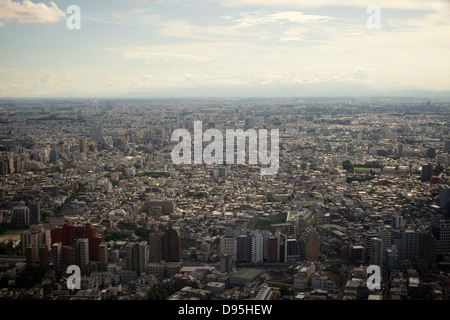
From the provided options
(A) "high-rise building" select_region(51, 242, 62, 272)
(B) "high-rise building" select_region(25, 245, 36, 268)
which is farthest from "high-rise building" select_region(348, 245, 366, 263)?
(B) "high-rise building" select_region(25, 245, 36, 268)

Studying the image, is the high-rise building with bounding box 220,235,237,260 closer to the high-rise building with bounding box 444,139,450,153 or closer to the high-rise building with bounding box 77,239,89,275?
the high-rise building with bounding box 77,239,89,275

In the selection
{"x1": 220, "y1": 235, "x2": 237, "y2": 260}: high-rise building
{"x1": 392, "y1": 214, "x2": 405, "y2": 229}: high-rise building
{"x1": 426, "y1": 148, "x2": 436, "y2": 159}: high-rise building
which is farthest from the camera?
{"x1": 426, "y1": 148, "x2": 436, "y2": 159}: high-rise building

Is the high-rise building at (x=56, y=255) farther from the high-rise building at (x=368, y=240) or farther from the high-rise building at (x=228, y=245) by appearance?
the high-rise building at (x=368, y=240)

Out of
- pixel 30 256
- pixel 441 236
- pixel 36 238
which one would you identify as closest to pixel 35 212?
pixel 36 238

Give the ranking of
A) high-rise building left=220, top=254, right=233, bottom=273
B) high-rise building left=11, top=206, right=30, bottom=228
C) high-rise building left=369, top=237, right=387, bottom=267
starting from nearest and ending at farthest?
high-rise building left=220, top=254, right=233, bottom=273 < high-rise building left=369, top=237, right=387, bottom=267 < high-rise building left=11, top=206, right=30, bottom=228

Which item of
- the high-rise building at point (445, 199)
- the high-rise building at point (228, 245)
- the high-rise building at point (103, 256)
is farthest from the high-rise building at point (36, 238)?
the high-rise building at point (445, 199)

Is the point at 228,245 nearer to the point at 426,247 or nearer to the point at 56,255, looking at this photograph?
the point at 56,255
